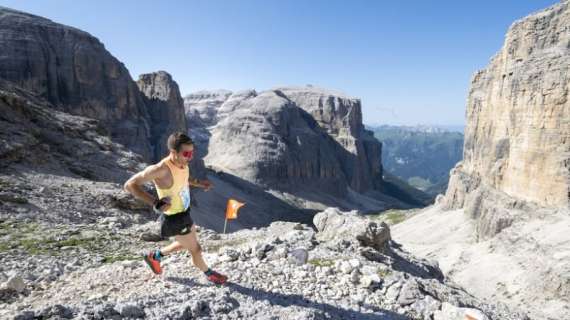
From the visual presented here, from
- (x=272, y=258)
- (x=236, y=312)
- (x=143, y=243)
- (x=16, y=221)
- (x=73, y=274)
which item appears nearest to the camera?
(x=236, y=312)

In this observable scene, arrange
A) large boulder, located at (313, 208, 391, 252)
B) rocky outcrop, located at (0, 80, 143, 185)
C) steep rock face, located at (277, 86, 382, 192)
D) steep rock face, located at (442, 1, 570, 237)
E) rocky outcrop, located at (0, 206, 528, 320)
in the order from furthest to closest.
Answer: steep rock face, located at (277, 86, 382, 192), steep rock face, located at (442, 1, 570, 237), rocky outcrop, located at (0, 80, 143, 185), large boulder, located at (313, 208, 391, 252), rocky outcrop, located at (0, 206, 528, 320)

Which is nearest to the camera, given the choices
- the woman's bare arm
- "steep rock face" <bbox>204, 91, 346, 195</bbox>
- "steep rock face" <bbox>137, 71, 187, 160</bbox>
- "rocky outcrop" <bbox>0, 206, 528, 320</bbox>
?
"rocky outcrop" <bbox>0, 206, 528, 320</bbox>

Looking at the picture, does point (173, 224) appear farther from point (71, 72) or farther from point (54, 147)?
point (71, 72)

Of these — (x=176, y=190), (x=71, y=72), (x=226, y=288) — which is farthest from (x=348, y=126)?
(x=176, y=190)

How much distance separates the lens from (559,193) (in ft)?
194

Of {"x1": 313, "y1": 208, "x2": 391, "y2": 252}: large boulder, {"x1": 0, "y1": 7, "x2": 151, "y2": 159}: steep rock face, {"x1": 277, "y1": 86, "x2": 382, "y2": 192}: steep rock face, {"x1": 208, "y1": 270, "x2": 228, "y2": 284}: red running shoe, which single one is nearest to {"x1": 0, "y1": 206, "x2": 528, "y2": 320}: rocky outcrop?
{"x1": 208, "y1": 270, "x2": 228, "y2": 284}: red running shoe

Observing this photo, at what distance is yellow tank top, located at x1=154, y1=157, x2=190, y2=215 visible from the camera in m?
7.08

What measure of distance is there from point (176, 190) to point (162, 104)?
9921cm

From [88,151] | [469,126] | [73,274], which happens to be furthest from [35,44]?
[469,126]

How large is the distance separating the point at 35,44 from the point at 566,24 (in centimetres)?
10315

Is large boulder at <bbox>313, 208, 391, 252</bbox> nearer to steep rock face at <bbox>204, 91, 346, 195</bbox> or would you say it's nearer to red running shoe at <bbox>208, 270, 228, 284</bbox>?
red running shoe at <bbox>208, 270, 228, 284</bbox>

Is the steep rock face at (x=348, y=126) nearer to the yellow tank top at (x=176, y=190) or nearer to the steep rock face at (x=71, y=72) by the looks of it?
the steep rock face at (x=71, y=72)

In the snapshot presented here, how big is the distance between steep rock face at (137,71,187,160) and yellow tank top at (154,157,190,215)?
3490 inches

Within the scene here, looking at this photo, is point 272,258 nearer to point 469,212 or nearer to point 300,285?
point 300,285
